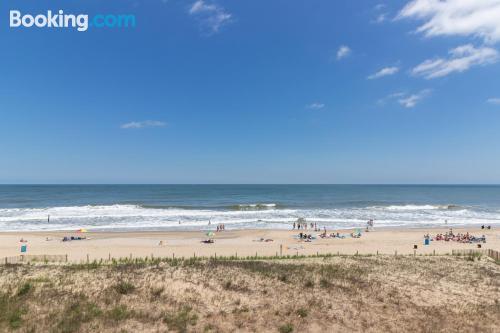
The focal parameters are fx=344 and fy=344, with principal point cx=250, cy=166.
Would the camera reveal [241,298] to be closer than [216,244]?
Yes

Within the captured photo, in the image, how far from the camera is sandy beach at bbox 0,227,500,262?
27750 mm

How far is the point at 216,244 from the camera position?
31953 mm

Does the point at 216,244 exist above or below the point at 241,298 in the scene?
below

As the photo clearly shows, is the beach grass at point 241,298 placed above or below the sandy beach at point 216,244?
above

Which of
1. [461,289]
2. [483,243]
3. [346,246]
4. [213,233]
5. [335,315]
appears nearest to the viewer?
[335,315]

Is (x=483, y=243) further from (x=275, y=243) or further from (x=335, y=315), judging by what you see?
(x=335, y=315)

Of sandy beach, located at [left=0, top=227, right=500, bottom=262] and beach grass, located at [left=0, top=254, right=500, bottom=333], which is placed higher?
beach grass, located at [left=0, top=254, right=500, bottom=333]

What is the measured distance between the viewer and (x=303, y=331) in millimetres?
12320

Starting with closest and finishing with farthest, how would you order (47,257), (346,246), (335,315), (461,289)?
(335,315)
(461,289)
(47,257)
(346,246)

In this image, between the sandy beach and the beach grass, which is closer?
the beach grass

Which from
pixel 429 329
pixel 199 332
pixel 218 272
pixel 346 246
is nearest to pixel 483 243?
pixel 346 246

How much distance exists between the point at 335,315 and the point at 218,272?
6.43 m

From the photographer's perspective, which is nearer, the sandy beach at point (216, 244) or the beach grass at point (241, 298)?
the beach grass at point (241, 298)

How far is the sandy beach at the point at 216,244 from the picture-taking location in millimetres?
27750
